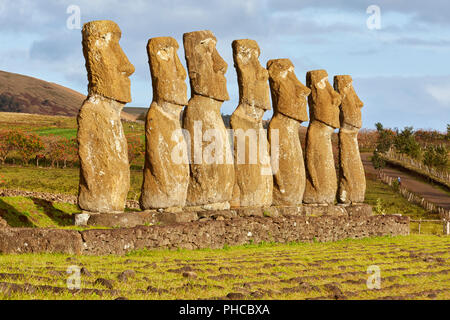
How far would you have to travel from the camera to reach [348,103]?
20.9 m

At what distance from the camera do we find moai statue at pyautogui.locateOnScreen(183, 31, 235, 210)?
1539cm

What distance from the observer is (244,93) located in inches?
672

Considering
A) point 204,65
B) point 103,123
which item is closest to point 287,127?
point 204,65

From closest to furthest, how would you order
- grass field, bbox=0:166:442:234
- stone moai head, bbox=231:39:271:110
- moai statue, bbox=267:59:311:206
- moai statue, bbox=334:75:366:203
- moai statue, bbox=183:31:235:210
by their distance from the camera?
moai statue, bbox=183:31:235:210
stone moai head, bbox=231:39:271:110
grass field, bbox=0:166:442:234
moai statue, bbox=267:59:311:206
moai statue, bbox=334:75:366:203

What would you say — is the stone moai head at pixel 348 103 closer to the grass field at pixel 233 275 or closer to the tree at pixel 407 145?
the grass field at pixel 233 275

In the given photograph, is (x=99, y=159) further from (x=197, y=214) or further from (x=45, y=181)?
(x=45, y=181)

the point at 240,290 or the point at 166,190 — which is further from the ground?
the point at 166,190

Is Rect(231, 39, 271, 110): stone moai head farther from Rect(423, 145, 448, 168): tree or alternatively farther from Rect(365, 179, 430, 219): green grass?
Rect(423, 145, 448, 168): tree

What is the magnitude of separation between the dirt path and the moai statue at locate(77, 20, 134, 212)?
29.6m

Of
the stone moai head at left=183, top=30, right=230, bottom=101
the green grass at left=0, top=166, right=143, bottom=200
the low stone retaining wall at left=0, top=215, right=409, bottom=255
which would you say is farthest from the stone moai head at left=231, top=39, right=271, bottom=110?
the green grass at left=0, top=166, right=143, bottom=200

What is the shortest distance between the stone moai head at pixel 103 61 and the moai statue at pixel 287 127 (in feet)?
19.9
